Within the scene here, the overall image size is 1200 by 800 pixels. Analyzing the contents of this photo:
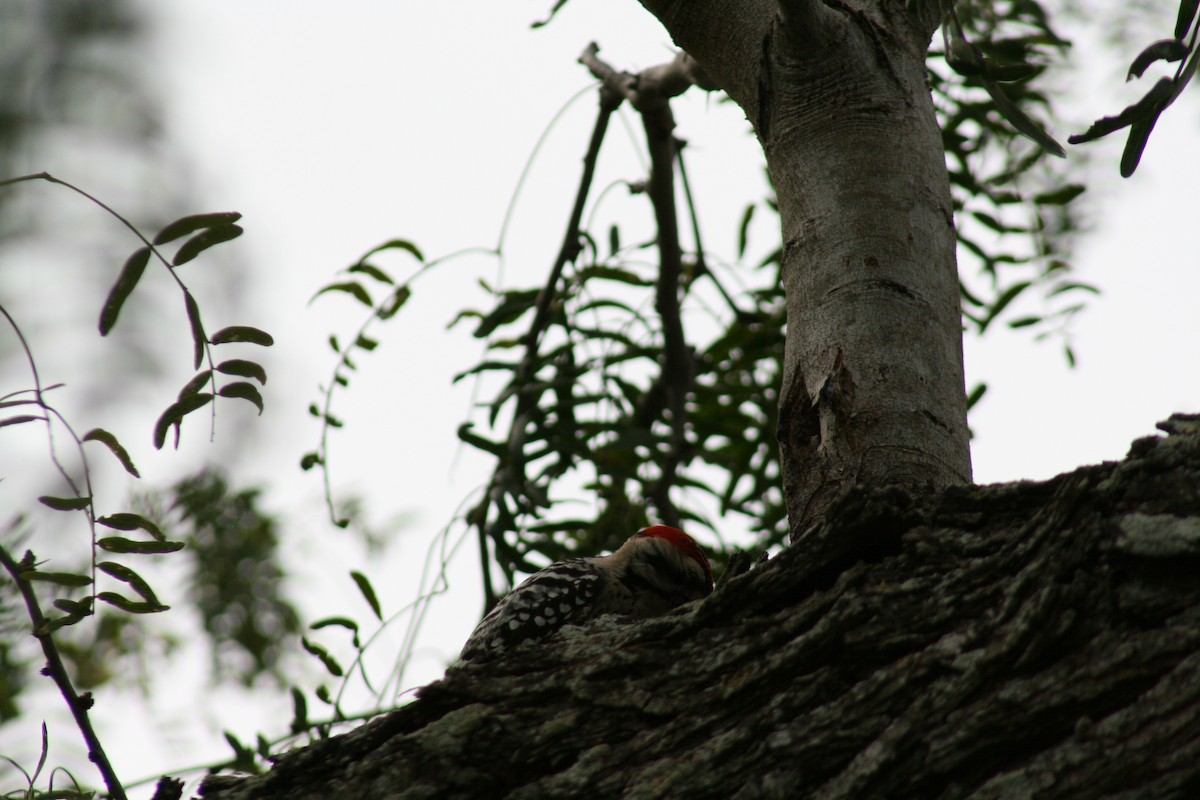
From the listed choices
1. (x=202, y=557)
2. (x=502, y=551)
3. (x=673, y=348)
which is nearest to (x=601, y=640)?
(x=502, y=551)

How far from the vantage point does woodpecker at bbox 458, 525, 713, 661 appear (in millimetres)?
2816

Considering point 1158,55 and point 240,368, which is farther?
point 240,368

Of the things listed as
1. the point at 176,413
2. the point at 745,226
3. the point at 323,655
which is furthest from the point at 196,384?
the point at 745,226

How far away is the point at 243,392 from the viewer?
2.06 m

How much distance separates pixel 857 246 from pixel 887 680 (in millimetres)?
903

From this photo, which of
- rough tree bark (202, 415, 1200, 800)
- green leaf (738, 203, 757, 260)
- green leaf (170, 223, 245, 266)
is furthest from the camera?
green leaf (738, 203, 757, 260)

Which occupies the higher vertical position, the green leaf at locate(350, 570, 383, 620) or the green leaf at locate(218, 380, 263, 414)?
the green leaf at locate(218, 380, 263, 414)

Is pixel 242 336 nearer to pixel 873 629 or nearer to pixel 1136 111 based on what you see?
pixel 873 629

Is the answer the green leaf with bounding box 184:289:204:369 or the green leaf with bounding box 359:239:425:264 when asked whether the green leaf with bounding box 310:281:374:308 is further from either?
the green leaf with bounding box 184:289:204:369

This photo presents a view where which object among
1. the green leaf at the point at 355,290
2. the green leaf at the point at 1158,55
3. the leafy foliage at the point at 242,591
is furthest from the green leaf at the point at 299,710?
the green leaf at the point at 1158,55

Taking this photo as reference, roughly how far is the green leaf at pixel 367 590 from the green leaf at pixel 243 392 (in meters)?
1.02

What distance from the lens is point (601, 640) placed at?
166 centimetres

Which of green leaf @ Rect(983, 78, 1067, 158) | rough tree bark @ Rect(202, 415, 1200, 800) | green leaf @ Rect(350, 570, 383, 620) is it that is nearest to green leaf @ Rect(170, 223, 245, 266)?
rough tree bark @ Rect(202, 415, 1200, 800)

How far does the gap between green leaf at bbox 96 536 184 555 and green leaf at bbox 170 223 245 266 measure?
0.51 m
